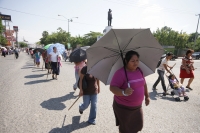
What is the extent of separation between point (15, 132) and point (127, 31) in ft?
9.88

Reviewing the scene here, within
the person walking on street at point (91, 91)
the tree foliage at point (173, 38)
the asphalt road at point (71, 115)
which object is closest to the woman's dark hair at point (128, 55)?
the person walking on street at point (91, 91)

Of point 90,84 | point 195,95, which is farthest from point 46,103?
point 195,95

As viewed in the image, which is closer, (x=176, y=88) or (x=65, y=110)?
(x=65, y=110)

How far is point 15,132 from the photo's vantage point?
113 inches

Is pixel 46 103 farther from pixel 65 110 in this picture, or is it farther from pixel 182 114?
pixel 182 114

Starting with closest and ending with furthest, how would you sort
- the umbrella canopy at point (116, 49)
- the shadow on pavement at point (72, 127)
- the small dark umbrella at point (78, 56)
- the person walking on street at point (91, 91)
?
the umbrella canopy at point (116, 49) → the shadow on pavement at point (72, 127) → the person walking on street at point (91, 91) → the small dark umbrella at point (78, 56)

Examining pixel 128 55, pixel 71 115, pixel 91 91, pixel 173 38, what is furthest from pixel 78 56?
pixel 173 38

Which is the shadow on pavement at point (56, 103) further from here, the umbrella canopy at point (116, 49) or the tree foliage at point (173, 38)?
the tree foliage at point (173, 38)

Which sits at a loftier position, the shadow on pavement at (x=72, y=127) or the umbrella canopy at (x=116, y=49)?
the umbrella canopy at (x=116, y=49)

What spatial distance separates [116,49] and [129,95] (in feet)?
2.36

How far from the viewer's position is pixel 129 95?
2.05 meters

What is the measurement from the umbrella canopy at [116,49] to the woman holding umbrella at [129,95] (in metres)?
0.17

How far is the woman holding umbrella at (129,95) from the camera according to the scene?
197cm

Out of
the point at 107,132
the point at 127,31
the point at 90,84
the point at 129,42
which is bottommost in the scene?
the point at 107,132
